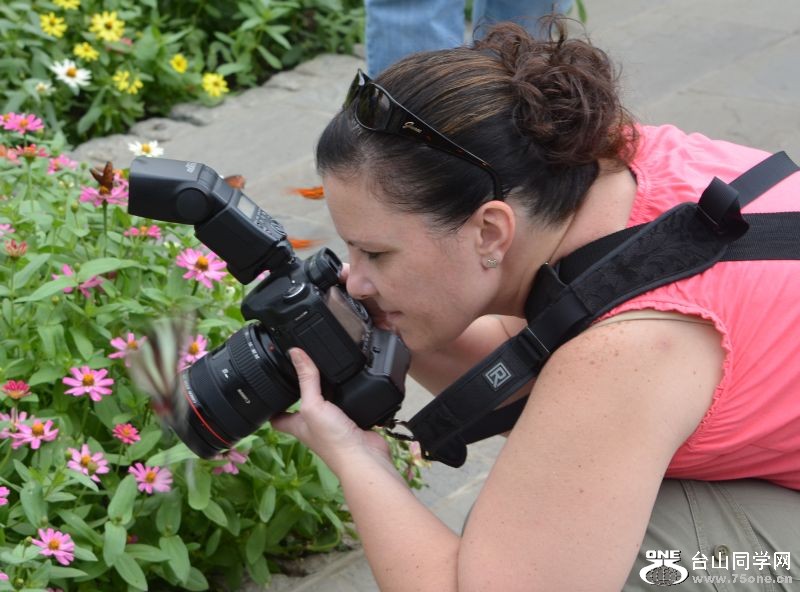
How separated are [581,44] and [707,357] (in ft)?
1.78

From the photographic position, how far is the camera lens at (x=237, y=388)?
2.07m

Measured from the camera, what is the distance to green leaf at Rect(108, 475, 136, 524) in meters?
2.23

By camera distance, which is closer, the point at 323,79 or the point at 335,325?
the point at 335,325

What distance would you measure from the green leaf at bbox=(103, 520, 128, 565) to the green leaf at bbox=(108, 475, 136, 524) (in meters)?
0.02

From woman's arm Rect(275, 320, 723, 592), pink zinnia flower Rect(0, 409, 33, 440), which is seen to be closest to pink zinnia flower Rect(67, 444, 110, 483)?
pink zinnia flower Rect(0, 409, 33, 440)

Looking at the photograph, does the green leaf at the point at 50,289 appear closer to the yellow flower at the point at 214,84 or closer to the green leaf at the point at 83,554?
the green leaf at the point at 83,554

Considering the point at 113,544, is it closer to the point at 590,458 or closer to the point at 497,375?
the point at 497,375

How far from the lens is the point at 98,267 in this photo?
2.47m

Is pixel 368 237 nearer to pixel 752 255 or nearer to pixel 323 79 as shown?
pixel 752 255

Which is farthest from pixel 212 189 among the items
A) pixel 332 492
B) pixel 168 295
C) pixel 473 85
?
pixel 332 492

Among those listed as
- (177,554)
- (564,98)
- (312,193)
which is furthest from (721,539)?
(312,193)

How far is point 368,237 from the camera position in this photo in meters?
1.93

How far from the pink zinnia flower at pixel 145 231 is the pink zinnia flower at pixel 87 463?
0.54 m

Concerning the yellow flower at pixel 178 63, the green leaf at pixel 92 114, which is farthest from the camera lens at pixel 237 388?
the yellow flower at pixel 178 63
